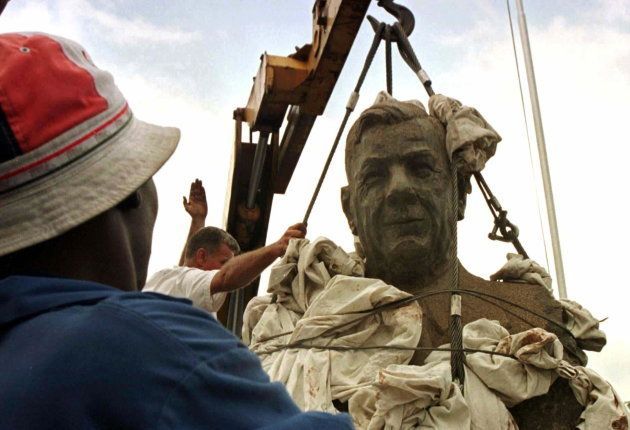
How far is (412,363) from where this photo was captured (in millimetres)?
2855

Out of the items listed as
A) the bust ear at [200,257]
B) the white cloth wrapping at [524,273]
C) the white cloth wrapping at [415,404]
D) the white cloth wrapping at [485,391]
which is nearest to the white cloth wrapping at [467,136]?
the white cloth wrapping at [524,273]

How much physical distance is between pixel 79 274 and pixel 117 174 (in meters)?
0.13

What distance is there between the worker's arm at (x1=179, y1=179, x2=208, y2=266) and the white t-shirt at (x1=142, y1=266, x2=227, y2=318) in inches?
38.0

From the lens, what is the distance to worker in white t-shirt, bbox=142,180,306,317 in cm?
311

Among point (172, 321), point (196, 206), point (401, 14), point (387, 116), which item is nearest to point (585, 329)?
point (387, 116)

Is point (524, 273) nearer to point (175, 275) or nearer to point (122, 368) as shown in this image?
point (175, 275)

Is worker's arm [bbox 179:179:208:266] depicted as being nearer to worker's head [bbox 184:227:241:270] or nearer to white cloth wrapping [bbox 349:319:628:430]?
worker's head [bbox 184:227:241:270]

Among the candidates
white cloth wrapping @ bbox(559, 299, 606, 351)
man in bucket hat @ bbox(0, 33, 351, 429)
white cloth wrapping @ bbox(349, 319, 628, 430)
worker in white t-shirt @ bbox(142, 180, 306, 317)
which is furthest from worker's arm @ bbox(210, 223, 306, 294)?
man in bucket hat @ bbox(0, 33, 351, 429)

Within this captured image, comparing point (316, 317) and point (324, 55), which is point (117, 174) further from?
point (324, 55)

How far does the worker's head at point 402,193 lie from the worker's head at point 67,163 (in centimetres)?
231

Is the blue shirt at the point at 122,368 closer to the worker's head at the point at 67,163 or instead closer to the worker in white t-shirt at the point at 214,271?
the worker's head at the point at 67,163

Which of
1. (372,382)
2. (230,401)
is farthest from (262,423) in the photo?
(372,382)

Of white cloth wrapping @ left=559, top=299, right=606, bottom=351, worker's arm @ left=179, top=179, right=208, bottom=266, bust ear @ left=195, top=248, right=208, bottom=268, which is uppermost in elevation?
white cloth wrapping @ left=559, top=299, right=606, bottom=351

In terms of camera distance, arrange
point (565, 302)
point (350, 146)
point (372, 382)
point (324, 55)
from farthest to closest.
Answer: point (324, 55)
point (350, 146)
point (565, 302)
point (372, 382)
